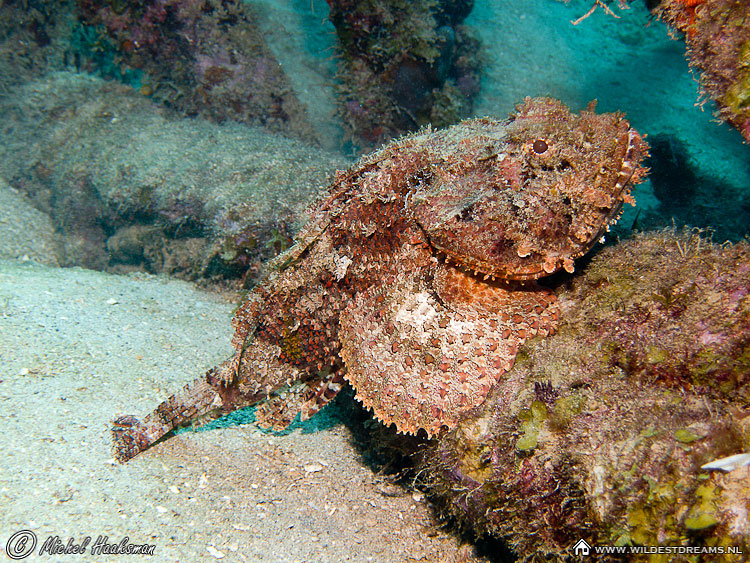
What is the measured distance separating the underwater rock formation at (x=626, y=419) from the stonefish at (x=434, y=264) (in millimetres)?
215

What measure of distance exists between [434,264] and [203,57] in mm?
9793

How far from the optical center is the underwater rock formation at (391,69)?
25.2ft

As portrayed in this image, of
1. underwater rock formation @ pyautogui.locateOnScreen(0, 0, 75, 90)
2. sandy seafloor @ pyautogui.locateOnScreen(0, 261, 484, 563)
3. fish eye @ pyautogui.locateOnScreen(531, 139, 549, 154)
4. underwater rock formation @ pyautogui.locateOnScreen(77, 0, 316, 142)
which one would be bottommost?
underwater rock formation @ pyautogui.locateOnScreen(0, 0, 75, 90)

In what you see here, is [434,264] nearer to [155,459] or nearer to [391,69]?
[155,459]

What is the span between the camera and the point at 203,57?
384 inches

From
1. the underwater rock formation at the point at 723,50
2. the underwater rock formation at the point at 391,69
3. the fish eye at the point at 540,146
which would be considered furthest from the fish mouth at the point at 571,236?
the underwater rock formation at the point at 391,69

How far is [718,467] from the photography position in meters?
1.48

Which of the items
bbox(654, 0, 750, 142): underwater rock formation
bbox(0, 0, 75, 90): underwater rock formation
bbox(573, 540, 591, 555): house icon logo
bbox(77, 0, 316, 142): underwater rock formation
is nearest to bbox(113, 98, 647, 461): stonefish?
bbox(654, 0, 750, 142): underwater rock formation

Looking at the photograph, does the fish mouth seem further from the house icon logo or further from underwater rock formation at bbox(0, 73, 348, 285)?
underwater rock formation at bbox(0, 73, 348, 285)

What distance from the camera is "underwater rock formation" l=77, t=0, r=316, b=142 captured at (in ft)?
31.5

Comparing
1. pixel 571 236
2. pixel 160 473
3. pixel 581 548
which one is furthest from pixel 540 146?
pixel 160 473

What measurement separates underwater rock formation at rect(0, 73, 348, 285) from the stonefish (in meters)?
2.76

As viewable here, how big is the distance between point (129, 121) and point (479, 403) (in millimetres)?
10502

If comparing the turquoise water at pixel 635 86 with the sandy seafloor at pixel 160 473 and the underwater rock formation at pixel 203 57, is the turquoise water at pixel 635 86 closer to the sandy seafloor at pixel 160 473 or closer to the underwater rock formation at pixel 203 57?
the underwater rock formation at pixel 203 57
